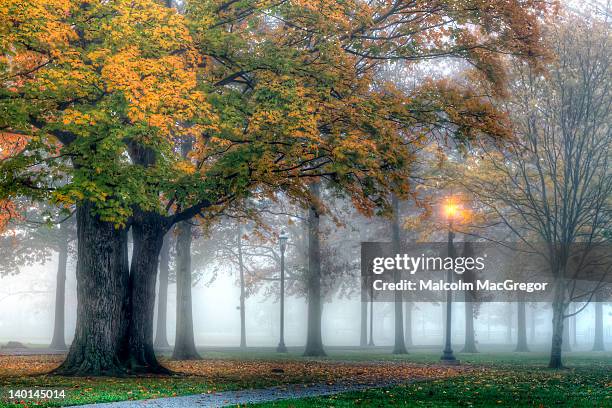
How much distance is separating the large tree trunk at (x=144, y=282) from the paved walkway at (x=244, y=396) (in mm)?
4850

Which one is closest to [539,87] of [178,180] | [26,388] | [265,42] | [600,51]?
[600,51]

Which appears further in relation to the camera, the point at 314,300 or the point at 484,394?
the point at 314,300

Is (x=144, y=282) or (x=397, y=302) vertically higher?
(x=144, y=282)

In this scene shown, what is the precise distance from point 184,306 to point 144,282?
10.7m

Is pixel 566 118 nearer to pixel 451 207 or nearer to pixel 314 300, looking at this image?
pixel 451 207

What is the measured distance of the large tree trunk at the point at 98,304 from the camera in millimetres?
17891

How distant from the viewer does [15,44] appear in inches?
580

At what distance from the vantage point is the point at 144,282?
63.5 ft

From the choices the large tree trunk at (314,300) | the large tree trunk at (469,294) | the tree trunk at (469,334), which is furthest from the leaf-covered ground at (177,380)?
the tree trunk at (469,334)

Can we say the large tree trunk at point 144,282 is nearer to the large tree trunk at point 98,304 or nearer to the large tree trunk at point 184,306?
the large tree trunk at point 98,304

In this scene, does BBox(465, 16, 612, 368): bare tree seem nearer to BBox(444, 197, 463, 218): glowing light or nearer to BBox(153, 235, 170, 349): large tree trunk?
BBox(444, 197, 463, 218): glowing light

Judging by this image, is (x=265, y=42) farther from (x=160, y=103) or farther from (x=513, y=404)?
(x=513, y=404)

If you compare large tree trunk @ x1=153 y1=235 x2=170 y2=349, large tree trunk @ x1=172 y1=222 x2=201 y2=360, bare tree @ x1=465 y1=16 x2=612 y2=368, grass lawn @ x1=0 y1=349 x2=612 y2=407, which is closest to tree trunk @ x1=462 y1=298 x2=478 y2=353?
bare tree @ x1=465 y1=16 x2=612 y2=368

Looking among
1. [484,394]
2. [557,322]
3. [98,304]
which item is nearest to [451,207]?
[557,322]
